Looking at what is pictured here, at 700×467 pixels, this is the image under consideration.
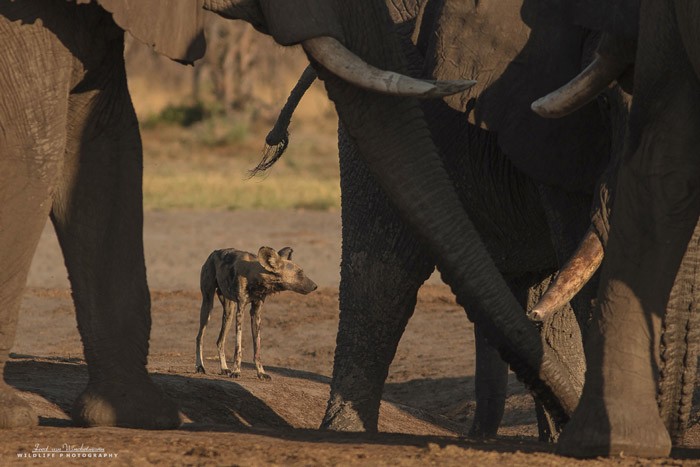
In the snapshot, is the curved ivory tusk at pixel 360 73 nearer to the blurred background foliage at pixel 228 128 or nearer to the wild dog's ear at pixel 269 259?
the wild dog's ear at pixel 269 259

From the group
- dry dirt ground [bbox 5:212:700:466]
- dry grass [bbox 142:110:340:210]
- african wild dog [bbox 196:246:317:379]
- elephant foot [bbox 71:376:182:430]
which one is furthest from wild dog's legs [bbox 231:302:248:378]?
dry grass [bbox 142:110:340:210]

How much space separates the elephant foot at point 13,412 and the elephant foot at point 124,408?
322mm

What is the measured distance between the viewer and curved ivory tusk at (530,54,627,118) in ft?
18.0

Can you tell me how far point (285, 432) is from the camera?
224 inches

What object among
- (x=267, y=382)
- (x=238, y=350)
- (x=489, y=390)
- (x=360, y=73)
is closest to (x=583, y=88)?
(x=360, y=73)

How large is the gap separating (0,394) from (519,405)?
14.4 ft

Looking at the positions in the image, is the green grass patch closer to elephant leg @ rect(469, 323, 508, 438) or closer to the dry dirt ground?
the dry dirt ground

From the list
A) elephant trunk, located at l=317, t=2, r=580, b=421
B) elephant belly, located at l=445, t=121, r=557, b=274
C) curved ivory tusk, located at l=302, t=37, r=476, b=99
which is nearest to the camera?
curved ivory tusk, located at l=302, t=37, r=476, b=99

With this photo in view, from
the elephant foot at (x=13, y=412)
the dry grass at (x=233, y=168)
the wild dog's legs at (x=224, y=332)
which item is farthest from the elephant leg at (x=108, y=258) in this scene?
the dry grass at (x=233, y=168)

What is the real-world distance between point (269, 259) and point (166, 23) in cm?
371

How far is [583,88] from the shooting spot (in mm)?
5512

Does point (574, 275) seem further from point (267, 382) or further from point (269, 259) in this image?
point (269, 259)

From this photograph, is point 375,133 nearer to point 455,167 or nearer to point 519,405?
point 455,167

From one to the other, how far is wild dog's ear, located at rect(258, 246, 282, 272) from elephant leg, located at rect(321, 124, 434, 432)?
173 cm
